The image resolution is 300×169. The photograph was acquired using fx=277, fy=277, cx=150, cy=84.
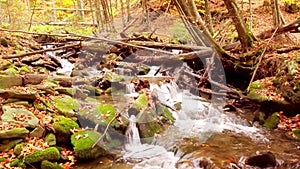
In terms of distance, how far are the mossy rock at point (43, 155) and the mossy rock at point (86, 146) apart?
1.52 feet

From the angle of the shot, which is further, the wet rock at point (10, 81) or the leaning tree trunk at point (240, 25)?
the leaning tree trunk at point (240, 25)

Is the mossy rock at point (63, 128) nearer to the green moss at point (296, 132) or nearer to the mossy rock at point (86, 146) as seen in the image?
the mossy rock at point (86, 146)

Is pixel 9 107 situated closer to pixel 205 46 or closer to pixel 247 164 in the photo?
pixel 247 164

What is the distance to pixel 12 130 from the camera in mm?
5695

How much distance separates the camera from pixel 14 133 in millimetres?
5695

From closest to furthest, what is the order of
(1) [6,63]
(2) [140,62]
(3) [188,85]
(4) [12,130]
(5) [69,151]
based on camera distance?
(4) [12,130] < (5) [69,151] < (1) [6,63] < (3) [188,85] < (2) [140,62]

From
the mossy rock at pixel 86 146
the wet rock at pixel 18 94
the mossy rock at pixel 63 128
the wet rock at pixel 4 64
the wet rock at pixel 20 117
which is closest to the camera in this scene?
the mossy rock at pixel 86 146

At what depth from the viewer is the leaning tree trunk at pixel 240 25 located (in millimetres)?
9812

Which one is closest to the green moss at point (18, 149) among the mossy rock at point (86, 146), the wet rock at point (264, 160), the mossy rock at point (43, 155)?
the mossy rock at point (43, 155)

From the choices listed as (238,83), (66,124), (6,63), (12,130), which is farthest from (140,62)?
(12,130)

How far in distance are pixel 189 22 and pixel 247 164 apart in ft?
20.2

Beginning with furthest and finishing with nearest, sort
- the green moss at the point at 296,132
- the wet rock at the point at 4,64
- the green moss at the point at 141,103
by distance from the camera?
the wet rock at the point at 4,64 → the green moss at the point at 141,103 → the green moss at the point at 296,132

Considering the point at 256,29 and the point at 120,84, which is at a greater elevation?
the point at 256,29

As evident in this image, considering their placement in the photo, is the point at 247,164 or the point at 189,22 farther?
the point at 189,22
